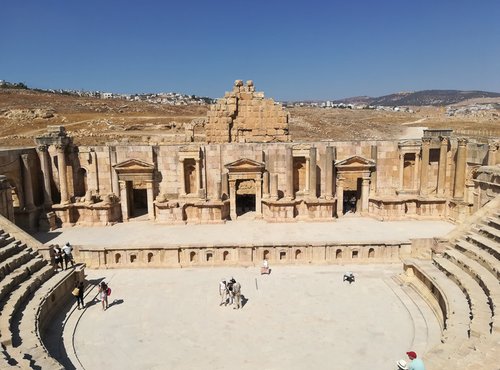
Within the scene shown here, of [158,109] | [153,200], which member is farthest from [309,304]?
[158,109]

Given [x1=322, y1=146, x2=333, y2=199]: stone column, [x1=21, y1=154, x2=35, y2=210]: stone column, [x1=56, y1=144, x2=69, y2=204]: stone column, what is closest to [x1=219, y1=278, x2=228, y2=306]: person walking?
[x1=322, y1=146, x2=333, y2=199]: stone column

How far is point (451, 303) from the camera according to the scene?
12352 mm

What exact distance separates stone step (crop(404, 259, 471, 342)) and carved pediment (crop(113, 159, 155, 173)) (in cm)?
1386

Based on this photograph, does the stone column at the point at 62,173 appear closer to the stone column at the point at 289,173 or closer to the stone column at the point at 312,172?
the stone column at the point at 289,173

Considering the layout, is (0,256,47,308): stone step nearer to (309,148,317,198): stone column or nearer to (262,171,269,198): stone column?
(262,171,269,198): stone column

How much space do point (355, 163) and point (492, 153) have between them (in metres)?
6.47

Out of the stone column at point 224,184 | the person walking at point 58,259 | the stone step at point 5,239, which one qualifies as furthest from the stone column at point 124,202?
the stone step at point 5,239

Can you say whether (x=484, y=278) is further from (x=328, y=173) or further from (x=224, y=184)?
(x=224, y=184)

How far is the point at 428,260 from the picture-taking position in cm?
1602

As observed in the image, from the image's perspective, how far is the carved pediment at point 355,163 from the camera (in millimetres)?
23000

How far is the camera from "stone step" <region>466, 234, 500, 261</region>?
13.9 metres

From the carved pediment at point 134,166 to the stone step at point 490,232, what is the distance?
51.1 feet

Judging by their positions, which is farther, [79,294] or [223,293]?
[223,293]

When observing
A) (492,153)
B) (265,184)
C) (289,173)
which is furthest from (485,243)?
(265,184)
